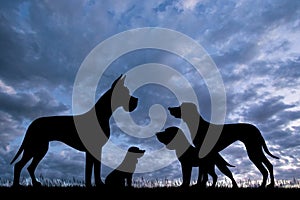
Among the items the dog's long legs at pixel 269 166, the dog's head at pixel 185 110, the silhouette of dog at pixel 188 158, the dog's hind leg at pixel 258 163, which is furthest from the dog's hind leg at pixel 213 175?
the dog's head at pixel 185 110

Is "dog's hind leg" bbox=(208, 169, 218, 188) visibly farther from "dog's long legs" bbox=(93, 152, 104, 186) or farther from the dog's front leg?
"dog's long legs" bbox=(93, 152, 104, 186)

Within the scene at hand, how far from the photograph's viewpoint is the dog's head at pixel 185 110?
10.0 m

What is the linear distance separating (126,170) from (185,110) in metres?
2.55

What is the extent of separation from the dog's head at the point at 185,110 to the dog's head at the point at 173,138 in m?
0.44

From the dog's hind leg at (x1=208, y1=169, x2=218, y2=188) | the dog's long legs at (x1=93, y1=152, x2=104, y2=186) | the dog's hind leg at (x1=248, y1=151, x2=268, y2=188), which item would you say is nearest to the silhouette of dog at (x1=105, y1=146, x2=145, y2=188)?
the dog's long legs at (x1=93, y1=152, x2=104, y2=186)

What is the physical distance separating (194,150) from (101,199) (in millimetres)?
3928

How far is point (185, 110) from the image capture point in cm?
1014

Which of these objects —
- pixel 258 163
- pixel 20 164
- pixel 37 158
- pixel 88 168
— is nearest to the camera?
pixel 88 168

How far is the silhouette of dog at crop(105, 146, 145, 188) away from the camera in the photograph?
29.7 ft

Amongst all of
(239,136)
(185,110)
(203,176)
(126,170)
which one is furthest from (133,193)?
(239,136)

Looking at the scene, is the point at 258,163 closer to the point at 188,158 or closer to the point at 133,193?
the point at 188,158

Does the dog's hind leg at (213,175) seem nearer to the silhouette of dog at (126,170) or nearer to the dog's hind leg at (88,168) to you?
the silhouette of dog at (126,170)

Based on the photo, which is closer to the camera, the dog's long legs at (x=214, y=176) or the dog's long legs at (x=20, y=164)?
the dog's long legs at (x=20, y=164)

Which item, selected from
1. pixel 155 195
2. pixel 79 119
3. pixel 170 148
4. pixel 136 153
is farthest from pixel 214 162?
pixel 79 119
